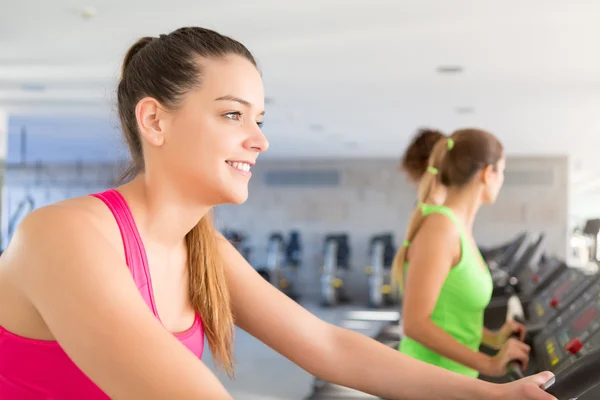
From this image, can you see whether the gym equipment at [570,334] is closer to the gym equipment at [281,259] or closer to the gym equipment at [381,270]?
the gym equipment at [381,270]

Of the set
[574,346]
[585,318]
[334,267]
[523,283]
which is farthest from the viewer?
[334,267]

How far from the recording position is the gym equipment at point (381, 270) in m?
11.8

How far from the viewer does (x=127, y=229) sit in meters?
1.07

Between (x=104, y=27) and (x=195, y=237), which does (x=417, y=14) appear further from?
(x=195, y=237)

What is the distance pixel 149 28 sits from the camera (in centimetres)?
463

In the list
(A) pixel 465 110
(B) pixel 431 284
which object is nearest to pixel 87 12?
(B) pixel 431 284

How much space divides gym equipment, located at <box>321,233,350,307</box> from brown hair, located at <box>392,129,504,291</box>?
31.6 ft

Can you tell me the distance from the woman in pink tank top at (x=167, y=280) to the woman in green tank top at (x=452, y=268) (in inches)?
28.2

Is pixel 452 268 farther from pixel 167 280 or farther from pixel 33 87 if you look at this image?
pixel 33 87

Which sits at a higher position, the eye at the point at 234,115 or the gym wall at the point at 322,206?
A: the eye at the point at 234,115

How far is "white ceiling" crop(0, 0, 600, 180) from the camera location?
412 centimetres

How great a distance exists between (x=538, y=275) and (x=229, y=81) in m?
2.97

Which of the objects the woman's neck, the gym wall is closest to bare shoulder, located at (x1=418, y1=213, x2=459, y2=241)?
the woman's neck

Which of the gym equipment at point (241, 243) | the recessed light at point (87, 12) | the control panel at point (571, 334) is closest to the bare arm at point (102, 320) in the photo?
the control panel at point (571, 334)
